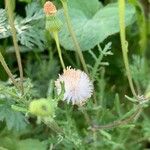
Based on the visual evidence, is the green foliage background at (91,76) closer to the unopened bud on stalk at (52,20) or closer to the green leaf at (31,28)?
the green leaf at (31,28)

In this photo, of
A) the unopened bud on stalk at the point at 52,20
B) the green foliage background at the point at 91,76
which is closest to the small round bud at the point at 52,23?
the unopened bud on stalk at the point at 52,20

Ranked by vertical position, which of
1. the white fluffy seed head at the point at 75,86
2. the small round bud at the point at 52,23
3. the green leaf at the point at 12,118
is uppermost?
the small round bud at the point at 52,23

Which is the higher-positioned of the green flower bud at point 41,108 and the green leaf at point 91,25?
the green leaf at point 91,25

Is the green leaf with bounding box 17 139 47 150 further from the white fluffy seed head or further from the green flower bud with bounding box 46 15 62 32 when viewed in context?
the green flower bud with bounding box 46 15 62 32

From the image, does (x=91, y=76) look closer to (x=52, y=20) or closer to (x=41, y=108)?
(x=52, y=20)

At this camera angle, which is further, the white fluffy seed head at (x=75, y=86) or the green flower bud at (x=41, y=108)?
the white fluffy seed head at (x=75, y=86)

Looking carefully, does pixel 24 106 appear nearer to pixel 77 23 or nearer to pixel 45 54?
pixel 77 23

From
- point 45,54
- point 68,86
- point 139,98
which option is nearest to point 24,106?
point 68,86
